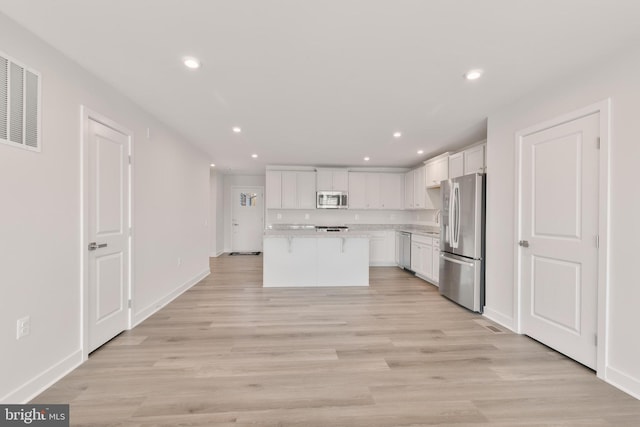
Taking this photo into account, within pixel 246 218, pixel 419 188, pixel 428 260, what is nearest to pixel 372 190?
pixel 419 188

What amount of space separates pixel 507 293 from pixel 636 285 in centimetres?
125

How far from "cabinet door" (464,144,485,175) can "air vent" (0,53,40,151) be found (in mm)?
4679

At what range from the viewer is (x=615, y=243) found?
208cm

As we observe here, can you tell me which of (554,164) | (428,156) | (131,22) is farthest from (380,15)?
(428,156)

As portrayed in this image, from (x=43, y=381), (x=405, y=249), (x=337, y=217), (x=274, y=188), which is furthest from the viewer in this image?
(x=337, y=217)

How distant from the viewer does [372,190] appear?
6.94 metres

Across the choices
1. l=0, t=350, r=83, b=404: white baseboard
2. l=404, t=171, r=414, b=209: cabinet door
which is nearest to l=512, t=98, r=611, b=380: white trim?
l=0, t=350, r=83, b=404: white baseboard

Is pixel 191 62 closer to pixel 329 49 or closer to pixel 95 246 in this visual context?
pixel 329 49

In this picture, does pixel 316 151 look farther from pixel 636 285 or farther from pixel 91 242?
pixel 636 285

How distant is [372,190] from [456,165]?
251cm

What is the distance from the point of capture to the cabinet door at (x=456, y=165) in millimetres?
4466

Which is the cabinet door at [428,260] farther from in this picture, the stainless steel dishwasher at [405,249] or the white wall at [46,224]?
the white wall at [46,224]

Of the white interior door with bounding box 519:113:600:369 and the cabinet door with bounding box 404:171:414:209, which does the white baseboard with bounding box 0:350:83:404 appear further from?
the cabinet door with bounding box 404:171:414:209

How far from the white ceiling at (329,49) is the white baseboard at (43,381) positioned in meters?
2.34
